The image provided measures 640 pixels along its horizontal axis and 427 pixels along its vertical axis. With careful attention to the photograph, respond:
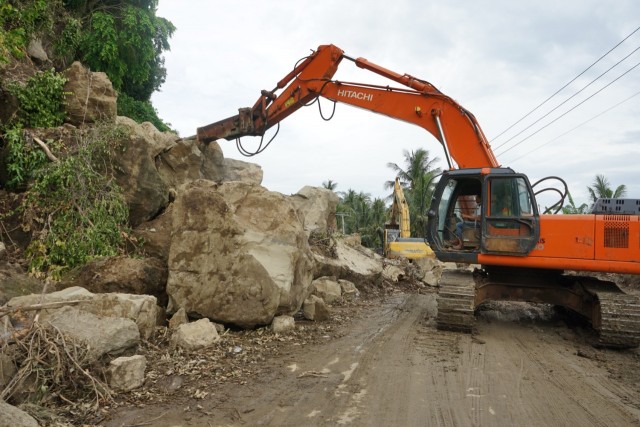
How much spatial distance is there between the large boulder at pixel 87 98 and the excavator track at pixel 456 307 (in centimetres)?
647

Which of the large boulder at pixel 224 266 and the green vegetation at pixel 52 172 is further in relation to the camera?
the green vegetation at pixel 52 172

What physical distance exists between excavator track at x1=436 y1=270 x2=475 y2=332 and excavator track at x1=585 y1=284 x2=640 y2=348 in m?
1.66

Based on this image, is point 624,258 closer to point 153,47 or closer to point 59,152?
point 59,152

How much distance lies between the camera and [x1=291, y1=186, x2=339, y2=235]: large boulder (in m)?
15.5

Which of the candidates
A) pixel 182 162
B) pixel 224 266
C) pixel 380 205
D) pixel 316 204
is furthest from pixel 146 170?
pixel 380 205

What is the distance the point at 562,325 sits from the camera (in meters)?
7.66

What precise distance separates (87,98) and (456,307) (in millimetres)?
7352

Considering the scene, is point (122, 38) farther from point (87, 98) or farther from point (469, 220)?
point (469, 220)

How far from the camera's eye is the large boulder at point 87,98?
8.38m

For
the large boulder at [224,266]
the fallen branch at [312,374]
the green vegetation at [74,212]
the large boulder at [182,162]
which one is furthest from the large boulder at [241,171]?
the fallen branch at [312,374]

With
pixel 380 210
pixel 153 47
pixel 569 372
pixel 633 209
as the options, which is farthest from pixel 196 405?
pixel 380 210

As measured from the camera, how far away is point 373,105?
27.5ft

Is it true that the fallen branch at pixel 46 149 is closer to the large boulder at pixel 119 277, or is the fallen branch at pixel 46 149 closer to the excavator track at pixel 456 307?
the large boulder at pixel 119 277

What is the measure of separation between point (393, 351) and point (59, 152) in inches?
231
